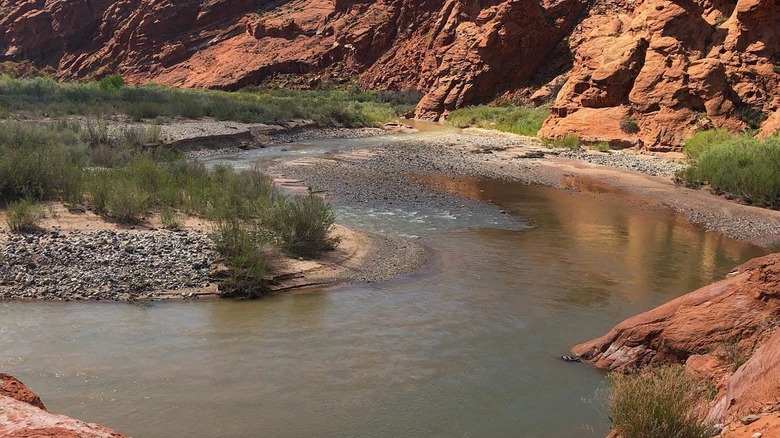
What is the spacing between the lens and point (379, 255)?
11.4m

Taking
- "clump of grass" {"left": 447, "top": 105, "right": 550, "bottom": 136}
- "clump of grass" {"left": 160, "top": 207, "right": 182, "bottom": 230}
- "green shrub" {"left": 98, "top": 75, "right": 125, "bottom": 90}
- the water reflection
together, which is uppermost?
"green shrub" {"left": 98, "top": 75, "right": 125, "bottom": 90}

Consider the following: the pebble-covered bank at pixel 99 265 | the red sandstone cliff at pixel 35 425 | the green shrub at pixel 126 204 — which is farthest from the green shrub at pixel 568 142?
the red sandstone cliff at pixel 35 425

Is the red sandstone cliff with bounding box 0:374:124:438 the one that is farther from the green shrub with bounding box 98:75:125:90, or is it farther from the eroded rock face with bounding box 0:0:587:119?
the green shrub with bounding box 98:75:125:90

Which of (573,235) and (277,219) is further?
(573,235)

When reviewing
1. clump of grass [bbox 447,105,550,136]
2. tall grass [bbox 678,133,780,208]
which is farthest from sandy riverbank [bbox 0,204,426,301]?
clump of grass [bbox 447,105,550,136]

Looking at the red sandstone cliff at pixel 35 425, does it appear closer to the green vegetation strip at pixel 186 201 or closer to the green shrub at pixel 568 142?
the green vegetation strip at pixel 186 201

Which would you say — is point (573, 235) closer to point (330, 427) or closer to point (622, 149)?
point (330, 427)

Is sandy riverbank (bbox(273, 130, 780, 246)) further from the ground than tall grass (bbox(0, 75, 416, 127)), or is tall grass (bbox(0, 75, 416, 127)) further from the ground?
tall grass (bbox(0, 75, 416, 127))

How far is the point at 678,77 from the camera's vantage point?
25125 mm

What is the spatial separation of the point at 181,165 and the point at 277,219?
6186 mm

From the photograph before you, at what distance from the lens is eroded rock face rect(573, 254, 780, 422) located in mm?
6094

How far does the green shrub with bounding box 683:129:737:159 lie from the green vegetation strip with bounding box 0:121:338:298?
45.6 ft

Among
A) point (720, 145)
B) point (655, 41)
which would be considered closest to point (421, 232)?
point (720, 145)

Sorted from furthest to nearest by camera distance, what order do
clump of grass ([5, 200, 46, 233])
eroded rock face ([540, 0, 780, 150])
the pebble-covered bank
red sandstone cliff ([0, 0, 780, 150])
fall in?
red sandstone cliff ([0, 0, 780, 150]), eroded rock face ([540, 0, 780, 150]), clump of grass ([5, 200, 46, 233]), the pebble-covered bank
